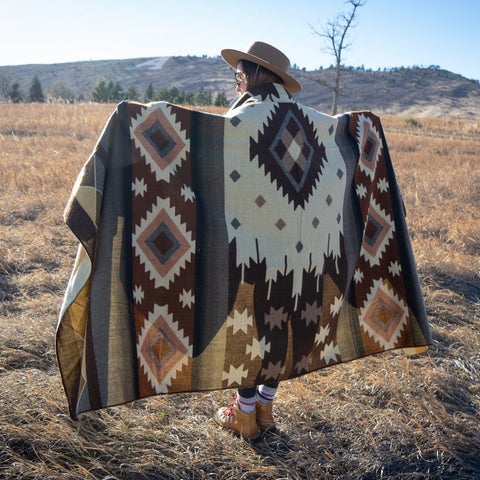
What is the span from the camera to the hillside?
6047 centimetres

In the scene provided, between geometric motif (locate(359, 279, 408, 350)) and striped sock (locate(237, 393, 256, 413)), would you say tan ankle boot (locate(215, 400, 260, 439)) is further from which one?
geometric motif (locate(359, 279, 408, 350))

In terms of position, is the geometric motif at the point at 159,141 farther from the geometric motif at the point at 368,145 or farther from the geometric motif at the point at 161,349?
the geometric motif at the point at 368,145

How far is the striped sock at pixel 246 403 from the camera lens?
2061 mm

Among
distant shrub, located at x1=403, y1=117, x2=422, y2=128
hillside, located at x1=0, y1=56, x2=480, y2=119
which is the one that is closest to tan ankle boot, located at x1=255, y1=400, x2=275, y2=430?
distant shrub, located at x1=403, y1=117, x2=422, y2=128

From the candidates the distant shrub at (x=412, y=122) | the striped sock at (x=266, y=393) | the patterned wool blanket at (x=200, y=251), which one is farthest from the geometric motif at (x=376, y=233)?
the distant shrub at (x=412, y=122)

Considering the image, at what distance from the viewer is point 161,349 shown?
1824mm

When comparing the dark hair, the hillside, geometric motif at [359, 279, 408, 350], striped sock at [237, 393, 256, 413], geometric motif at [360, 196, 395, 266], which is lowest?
striped sock at [237, 393, 256, 413]

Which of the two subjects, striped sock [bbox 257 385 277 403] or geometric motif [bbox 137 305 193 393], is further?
striped sock [bbox 257 385 277 403]

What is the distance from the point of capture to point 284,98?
199cm

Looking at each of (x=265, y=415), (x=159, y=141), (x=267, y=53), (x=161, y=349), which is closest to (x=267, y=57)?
(x=267, y=53)

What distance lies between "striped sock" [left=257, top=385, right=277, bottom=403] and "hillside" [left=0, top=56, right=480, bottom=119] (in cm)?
5356

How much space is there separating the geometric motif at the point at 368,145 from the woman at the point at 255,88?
0.42 m

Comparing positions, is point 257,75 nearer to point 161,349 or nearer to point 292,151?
point 292,151

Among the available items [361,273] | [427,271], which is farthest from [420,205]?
[361,273]
